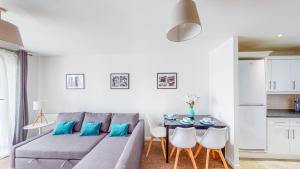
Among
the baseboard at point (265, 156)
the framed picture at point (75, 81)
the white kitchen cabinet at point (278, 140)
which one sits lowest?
the baseboard at point (265, 156)

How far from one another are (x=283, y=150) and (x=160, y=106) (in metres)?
2.74

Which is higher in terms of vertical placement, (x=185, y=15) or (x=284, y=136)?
(x=185, y=15)

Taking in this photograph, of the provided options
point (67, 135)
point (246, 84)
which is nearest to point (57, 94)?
point (67, 135)

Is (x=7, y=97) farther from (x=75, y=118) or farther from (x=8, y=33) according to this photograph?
(x=8, y=33)

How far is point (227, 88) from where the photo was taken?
2.96 metres

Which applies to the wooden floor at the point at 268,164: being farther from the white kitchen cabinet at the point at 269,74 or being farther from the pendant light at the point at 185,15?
the pendant light at the point at 185,15

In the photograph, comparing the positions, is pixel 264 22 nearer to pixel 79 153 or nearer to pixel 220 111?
pixel 220 111

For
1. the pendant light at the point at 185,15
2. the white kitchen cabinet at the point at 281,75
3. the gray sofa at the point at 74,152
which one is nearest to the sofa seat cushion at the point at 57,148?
the gray sofa at the point at 74,152

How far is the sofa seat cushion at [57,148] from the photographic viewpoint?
2557 mm

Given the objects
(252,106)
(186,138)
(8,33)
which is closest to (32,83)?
(8,33)

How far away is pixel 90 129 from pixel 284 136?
13.3 feet

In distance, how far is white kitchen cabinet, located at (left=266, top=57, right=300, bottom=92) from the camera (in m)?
3.32

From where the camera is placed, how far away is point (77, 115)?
3.66 metres

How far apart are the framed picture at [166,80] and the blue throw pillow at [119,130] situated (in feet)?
4.65
